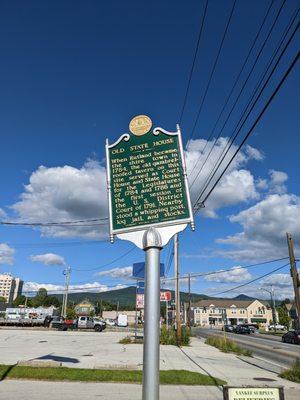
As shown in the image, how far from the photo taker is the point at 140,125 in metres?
6.89

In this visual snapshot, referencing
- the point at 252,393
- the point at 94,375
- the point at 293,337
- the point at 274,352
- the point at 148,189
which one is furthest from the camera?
the point at 293,337

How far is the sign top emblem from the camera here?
687 cm

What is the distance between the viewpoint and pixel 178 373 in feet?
39.7

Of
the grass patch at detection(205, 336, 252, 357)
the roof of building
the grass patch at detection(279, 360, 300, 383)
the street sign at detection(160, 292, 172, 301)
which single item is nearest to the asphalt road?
the grass patch at detection(205, 336, 252, 357)

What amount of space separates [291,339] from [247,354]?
20050mm

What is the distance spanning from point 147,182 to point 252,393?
136 inches

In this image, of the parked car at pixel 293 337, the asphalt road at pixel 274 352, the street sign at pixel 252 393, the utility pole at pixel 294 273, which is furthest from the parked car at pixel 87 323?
the street sign at pixel 252 393

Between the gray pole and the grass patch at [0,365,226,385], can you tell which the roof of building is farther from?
the gray pole

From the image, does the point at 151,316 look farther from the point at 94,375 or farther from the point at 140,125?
the point at 94,375

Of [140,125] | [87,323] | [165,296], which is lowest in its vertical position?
[87,323]

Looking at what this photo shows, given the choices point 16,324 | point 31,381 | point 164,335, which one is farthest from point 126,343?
point 16,324

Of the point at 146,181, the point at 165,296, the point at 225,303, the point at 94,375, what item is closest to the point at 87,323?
the point at 165,296

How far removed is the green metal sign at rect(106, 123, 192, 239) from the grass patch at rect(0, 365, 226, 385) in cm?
605

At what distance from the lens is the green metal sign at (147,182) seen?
647 cm
